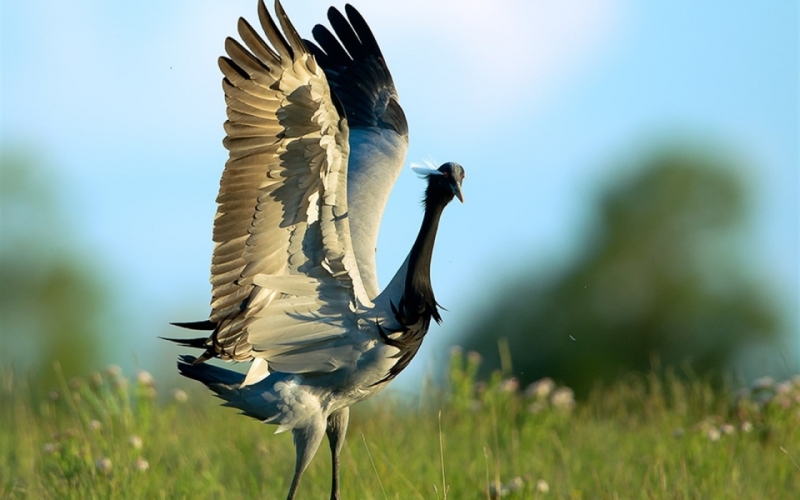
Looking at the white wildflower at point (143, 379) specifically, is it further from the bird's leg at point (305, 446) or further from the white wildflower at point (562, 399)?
the white wildflower at point (562, 399)

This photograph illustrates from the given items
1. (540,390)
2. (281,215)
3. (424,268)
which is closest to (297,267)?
(281,215)

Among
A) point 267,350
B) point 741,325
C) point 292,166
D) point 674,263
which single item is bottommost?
point 741,325

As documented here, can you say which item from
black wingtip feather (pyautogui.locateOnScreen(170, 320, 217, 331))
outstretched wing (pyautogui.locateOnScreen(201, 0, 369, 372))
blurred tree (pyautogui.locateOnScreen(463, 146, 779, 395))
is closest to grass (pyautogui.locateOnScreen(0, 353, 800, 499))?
outstretched wing (pyautogui.locateOnScreen(201, 0, 369, 372))

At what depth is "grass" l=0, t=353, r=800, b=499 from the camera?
17.7 ft

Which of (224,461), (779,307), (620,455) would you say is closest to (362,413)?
(224,461)

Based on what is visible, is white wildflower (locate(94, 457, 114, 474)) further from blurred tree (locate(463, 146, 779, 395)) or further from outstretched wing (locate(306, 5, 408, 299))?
blurred tree (locate(463, 146, 779, 395))

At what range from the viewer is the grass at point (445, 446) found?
540cm

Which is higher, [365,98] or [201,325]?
[365,98]

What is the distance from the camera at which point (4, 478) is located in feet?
19.6

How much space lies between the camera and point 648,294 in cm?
2222

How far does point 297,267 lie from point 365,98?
85.2 inches

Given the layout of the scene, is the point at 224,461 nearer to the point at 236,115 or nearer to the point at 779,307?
the point at 236,115

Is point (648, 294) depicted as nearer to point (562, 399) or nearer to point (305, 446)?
point (562, 399)

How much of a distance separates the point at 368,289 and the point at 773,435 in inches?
117
